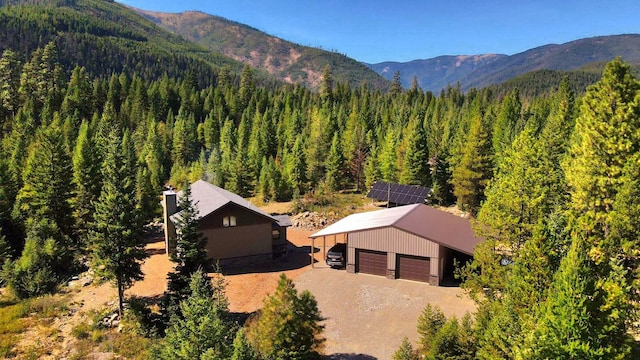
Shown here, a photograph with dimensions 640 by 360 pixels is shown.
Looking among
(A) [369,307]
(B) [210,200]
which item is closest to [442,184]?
(B) [210,200]

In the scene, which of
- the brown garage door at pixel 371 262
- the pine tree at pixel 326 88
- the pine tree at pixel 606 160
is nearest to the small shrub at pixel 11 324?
the brown garage door at pixel 371 262

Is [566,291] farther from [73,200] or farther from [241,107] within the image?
[241,107]

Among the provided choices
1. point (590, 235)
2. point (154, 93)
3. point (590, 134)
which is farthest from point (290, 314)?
point (154, 93)

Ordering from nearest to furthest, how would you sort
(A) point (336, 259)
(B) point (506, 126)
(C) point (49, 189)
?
(A) point (336, 259) < (C) point (49, 189) < (B) point (506, 126)

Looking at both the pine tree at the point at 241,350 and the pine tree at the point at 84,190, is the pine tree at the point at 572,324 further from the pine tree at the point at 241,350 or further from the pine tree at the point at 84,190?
the pine tree at the point at 84,190

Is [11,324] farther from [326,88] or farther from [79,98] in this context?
[326,88]

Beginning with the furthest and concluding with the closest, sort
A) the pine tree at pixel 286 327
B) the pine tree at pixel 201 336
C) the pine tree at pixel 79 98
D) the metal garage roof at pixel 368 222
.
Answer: the pine tree at pixel 79 98 < the metal garage roof at pixel 368 222 < the pine tree at pixel 286 327 < the pine tree at pixel 201 336
